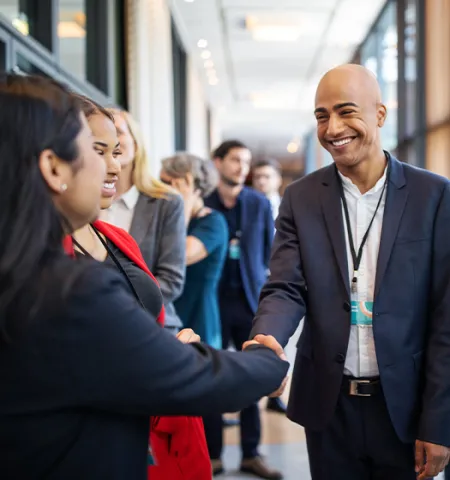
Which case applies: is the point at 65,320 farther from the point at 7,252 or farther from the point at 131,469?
the point at 131,469

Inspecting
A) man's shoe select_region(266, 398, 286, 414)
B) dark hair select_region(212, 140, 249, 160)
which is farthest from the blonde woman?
man's shoe select_region(266, 398, 286, 414)

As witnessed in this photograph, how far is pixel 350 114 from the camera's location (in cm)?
176

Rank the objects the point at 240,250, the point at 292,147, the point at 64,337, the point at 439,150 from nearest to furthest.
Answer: the point at 64,337, the point at 240,250, the point at 439,150, the point at 292,147

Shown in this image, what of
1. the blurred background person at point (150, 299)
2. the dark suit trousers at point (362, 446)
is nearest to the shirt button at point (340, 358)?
the dark suit trousers at point (362, 446)

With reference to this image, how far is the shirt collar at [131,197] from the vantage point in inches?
94.0

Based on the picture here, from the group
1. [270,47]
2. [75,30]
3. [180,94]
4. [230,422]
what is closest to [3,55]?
[230,422]

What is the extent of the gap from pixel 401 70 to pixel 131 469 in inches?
272

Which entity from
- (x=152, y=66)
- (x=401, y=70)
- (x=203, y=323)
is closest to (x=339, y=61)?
(x=401, y=70)

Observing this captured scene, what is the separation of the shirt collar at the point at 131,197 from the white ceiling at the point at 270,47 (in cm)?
604

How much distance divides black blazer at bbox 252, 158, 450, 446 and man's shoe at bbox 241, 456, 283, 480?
158 cm

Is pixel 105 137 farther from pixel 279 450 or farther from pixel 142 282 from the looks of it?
pixel 279 450

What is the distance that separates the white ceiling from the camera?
26.6 feet

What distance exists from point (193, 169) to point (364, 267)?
1.63 m

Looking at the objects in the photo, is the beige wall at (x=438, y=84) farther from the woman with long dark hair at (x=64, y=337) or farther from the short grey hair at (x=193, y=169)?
the woman with long dark hair at (x=64, y=337)
